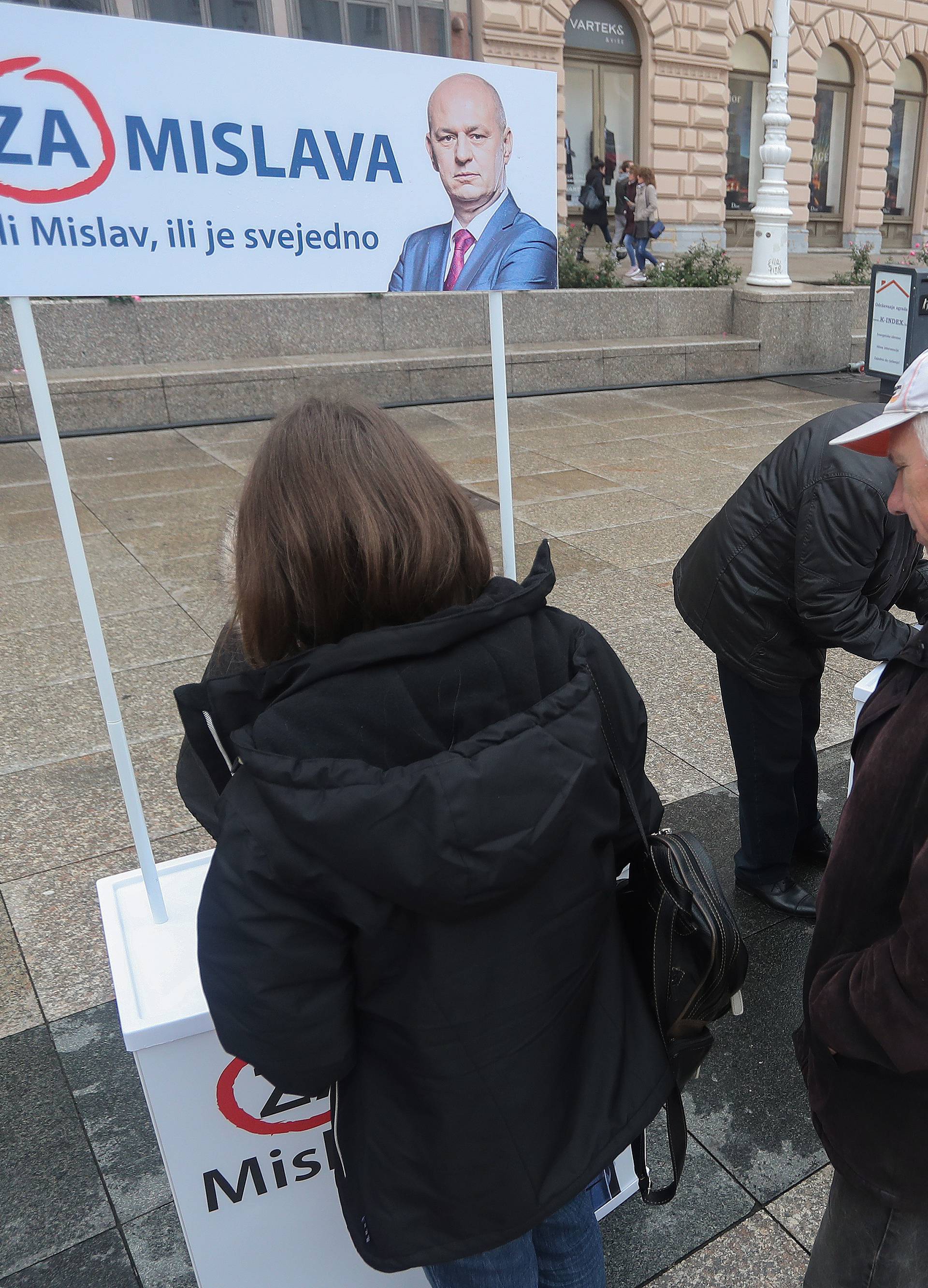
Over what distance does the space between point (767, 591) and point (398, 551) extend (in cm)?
173

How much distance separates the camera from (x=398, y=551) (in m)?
1.32

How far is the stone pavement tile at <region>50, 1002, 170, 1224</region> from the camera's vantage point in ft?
7.43

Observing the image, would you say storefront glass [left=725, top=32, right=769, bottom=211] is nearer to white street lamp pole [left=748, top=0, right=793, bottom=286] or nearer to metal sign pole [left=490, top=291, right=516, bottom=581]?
white street lamp pole [left=748, top=0, right=793, bottom=286]

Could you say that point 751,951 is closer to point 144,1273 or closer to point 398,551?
point 144,1273

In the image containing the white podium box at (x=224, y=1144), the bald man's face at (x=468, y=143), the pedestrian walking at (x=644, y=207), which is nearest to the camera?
the white podium box at (x=224, y=1144)

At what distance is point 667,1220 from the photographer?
2.20 metres

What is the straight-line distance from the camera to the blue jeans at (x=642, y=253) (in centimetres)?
1678

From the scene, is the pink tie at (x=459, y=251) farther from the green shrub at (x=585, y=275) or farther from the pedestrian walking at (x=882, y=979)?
the green shrub at (x=585, y=275)

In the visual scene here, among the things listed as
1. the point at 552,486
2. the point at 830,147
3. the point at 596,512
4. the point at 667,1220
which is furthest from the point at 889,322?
the point at 830,147

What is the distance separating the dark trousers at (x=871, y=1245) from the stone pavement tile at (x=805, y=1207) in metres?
0.63

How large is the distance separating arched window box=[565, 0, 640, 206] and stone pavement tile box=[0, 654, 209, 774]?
738 inches

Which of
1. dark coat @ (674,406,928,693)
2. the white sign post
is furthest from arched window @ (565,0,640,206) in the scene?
the white sign post

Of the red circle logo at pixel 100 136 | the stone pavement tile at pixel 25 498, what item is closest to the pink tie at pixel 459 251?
the red circle logo at pixel 100 136

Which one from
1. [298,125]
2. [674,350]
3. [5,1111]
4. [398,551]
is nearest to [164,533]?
[5,1111]
